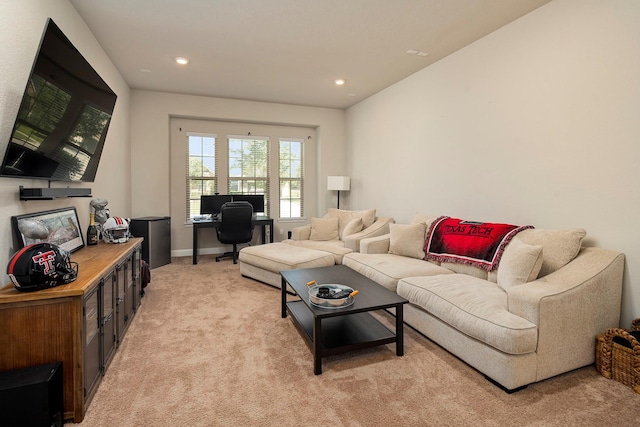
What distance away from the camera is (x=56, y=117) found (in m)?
2.14

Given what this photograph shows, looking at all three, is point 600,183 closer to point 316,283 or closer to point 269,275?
point 316,283

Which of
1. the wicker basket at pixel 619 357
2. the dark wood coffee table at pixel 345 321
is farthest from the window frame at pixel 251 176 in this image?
the wicker basket at pixel 619 357

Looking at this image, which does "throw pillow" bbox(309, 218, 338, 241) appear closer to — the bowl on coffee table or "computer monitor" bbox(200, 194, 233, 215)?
"computer monitor" bbox(200, 194, 233, 215)

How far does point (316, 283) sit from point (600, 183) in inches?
91.3

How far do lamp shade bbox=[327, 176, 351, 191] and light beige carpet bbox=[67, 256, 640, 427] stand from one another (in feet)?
11.4

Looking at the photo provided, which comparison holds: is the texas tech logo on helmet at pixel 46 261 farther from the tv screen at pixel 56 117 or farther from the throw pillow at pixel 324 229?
the throw pillow at pixel 324 229

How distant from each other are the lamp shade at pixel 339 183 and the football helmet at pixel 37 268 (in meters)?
4.56

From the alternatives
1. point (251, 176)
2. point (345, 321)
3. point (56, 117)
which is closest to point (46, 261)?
point (56, 117)

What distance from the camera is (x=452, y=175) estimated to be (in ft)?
12.5

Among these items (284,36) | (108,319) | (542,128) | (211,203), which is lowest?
(108,319)

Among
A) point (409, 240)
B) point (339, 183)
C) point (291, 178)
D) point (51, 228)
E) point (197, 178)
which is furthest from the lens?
point (291, 178)

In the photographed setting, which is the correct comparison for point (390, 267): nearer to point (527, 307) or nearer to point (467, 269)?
point (467, 269)

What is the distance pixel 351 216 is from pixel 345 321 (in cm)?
266

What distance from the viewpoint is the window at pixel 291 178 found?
629cm
